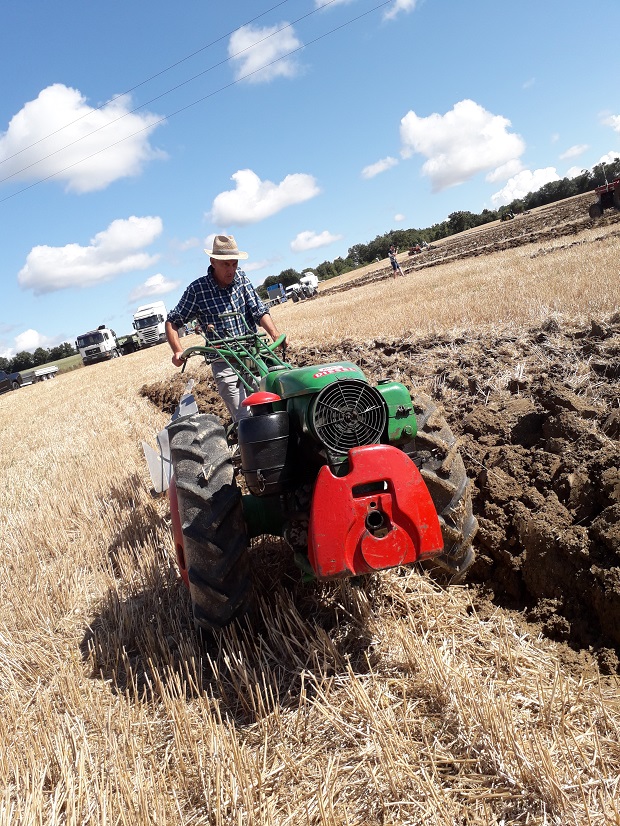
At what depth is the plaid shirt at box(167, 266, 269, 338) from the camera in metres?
4.81

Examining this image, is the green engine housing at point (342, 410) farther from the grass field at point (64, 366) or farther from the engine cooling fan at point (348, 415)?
the grass field at point (64, 366)

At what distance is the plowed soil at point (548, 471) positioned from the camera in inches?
114

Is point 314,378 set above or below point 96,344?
below

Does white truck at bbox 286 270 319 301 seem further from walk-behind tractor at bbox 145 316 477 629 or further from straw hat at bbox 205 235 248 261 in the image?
walk-behind tractor at bbox 145 316 477 629

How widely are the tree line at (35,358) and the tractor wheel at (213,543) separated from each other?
3018 inches

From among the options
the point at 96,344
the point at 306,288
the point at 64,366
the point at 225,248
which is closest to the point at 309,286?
the point at 306,288

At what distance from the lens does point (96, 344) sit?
36062 millimetres

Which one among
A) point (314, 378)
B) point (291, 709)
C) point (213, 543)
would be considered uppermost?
point (314, 378)

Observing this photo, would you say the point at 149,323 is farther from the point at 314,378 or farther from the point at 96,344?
the point at 314,378

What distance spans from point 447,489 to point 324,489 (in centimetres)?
81

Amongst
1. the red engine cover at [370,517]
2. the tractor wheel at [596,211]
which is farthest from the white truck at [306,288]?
the red engine cover at [370,517]

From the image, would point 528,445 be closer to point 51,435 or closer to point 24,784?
point 24,784

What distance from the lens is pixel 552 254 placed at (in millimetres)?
15898

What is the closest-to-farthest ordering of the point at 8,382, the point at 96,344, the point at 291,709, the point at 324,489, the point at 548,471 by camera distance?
→ the point at 324,489 < the point at 291,709 < the point at 548,471 < the point at 8,382 < the point at 96,344
